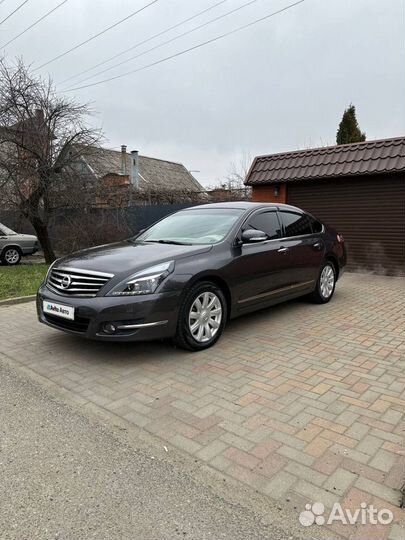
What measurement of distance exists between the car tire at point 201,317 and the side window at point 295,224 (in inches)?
73.5

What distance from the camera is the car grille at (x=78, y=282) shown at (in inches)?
159

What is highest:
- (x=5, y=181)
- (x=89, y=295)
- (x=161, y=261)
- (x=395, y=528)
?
(x=5, y=181)

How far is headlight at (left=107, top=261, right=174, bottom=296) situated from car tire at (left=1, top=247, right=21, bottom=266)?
1099 cm

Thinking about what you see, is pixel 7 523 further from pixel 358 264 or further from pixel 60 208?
pixel 60 208

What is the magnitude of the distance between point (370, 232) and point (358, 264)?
0.78 metres

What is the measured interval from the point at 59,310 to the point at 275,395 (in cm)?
219

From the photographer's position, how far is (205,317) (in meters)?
4.44

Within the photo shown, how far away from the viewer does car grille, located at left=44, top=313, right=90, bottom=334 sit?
4.00m

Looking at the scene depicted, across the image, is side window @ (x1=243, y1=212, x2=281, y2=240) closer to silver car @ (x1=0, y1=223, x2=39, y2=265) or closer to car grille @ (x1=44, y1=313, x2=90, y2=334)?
car grille @ (x1=44, y1=313, x2=90, y2=334)

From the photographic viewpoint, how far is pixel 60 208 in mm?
12539

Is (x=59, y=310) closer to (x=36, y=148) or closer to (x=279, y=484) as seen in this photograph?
(x=279, y=484)

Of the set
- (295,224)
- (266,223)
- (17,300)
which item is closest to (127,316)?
(266,223)

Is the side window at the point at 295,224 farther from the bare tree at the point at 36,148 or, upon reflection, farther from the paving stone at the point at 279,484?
the bare tree at the point at 36,148

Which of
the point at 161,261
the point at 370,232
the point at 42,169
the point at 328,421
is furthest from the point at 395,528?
the point at 42,169
